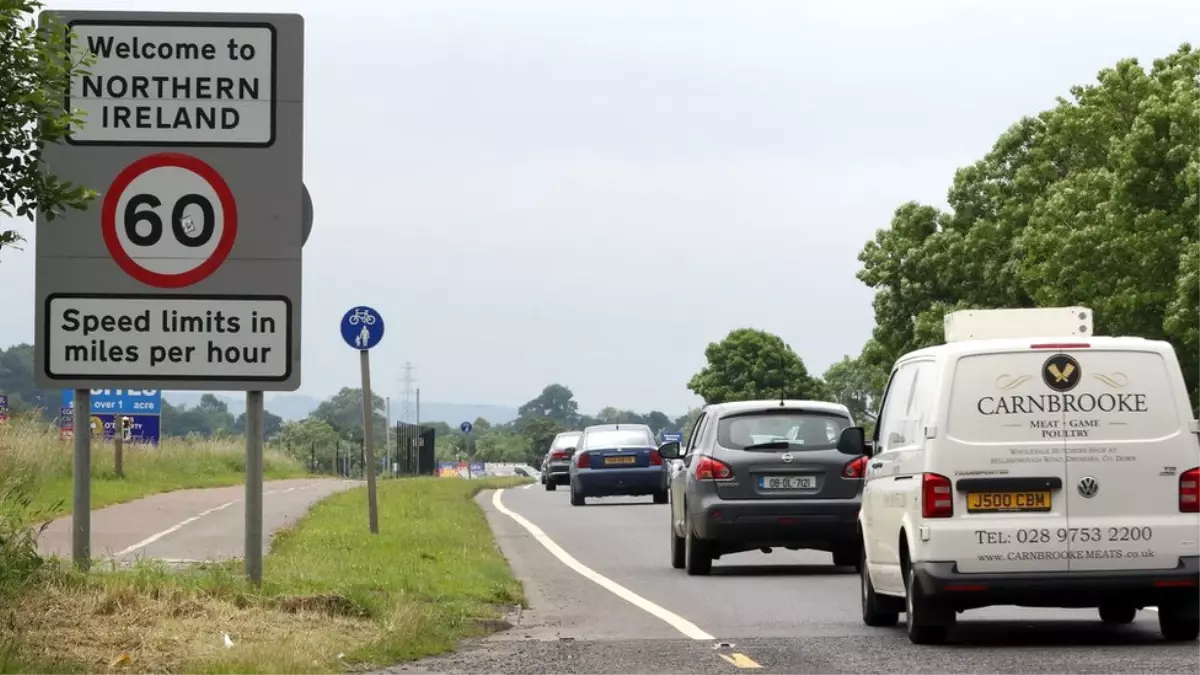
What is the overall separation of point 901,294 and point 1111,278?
889 inches

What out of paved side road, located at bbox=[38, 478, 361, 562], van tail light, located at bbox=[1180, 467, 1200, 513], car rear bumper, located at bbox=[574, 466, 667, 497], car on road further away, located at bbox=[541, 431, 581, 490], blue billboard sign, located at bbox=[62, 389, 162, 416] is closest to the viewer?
van tail light, located at bbox=[1180, 467, 1200, 513]

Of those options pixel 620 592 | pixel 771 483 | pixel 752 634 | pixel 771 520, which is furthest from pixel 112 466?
pixel 752 634

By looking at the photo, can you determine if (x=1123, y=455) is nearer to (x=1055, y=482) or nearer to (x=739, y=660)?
(x=1055, y=482)

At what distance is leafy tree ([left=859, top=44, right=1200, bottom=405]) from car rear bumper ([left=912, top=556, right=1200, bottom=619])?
40.9 meters

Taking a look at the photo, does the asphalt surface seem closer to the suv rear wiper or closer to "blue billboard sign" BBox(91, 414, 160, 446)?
the suv rear wiper

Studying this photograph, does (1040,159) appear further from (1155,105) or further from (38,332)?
(38,332)

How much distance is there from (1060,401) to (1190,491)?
95 centimetres

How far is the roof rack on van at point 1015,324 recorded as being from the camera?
47.9 feet

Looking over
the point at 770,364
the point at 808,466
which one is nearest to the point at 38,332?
the point at 808,466

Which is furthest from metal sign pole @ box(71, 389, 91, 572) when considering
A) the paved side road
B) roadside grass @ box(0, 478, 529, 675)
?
the paved side road

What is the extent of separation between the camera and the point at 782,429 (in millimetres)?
21453

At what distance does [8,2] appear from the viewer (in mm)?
10258

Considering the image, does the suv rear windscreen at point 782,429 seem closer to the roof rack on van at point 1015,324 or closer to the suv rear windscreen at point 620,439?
the roof rack on van at point 1015,324

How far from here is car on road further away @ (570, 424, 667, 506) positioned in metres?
42.5
